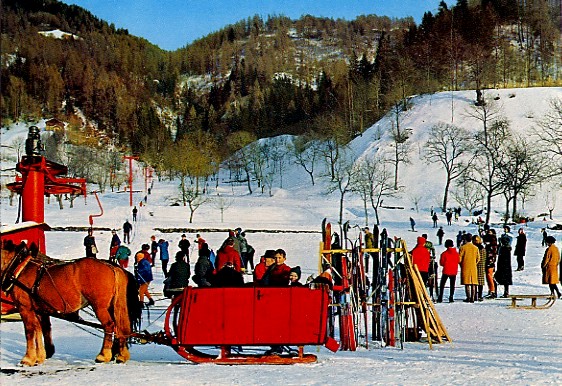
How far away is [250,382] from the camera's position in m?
6.95

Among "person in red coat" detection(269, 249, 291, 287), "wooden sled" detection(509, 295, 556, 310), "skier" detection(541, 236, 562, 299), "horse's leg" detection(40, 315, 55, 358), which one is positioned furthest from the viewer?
"skier" detection(541, 236, 562, 299)

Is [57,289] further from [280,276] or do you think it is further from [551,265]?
[551,265]

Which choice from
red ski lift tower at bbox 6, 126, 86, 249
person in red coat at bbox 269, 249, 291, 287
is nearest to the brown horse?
person in red coat at bbox 269, 249, 291, 287

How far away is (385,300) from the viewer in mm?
9727

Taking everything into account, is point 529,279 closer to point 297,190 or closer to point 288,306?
point 288,306

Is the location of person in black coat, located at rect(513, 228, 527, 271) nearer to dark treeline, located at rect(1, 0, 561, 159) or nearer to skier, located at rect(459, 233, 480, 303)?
skier, located at rect(459, 233, 480, 303)

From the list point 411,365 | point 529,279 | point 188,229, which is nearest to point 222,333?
point 411,365

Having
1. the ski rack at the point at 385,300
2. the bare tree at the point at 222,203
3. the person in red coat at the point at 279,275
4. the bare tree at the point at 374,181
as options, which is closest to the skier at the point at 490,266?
the ski rack at the point at 385,300

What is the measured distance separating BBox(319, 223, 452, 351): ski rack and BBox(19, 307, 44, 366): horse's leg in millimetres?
3994

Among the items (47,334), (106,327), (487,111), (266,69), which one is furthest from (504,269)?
(266,69)

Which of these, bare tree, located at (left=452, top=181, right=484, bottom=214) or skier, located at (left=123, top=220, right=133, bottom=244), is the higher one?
bare tree, located at (left=452, top=181, right=484, bottom=214)

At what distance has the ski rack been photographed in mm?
9508

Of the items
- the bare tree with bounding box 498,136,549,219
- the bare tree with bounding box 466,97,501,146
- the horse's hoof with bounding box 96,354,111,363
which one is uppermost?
the bare tree with bounding box 466,97,501,146

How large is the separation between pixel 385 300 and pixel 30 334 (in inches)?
192
